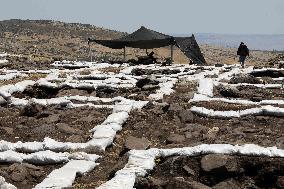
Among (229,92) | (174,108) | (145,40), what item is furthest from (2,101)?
(145,40)

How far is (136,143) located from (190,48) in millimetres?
28278

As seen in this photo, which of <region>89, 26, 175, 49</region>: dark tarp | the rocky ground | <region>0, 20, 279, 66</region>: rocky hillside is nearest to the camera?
the rocky ground

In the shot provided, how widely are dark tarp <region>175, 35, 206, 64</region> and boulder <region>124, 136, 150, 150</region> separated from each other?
26475 millimetres

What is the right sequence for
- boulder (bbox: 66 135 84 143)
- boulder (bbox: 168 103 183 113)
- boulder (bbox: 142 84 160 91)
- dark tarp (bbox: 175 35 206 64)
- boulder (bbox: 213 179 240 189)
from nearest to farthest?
boulder (bbox: 213 179 240 189)
boulder (bbox: 66 135 84 143)
boulder (bbox: 168 103 183 113)
boulder (bbox: 142 84 160 91)
dark tarp (bbox: 175 35 206 64)

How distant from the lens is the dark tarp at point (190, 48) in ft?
125

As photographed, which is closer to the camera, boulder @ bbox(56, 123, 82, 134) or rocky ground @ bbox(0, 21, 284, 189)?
rocky ground @ bbox(0, 21, 284, 189)

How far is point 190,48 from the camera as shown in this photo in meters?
39.1

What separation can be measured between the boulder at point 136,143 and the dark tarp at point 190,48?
86.9 feet

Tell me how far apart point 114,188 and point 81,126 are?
5.08 m

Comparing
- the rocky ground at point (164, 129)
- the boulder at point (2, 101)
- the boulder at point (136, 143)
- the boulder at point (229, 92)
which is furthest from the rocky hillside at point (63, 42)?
the boulder at point (136, 143)

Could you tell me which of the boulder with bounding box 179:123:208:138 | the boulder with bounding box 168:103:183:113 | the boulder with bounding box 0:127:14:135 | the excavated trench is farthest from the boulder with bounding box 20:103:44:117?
the excavated trench

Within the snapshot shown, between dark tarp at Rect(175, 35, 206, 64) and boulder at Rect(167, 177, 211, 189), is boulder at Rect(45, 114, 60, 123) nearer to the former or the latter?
boulder at Rect(167, 177, 211, 189)

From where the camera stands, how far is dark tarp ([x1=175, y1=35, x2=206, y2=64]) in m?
38.2

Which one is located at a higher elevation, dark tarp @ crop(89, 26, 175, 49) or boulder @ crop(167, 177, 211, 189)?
dark tarp @ crop(89, 26, 175, 49)
